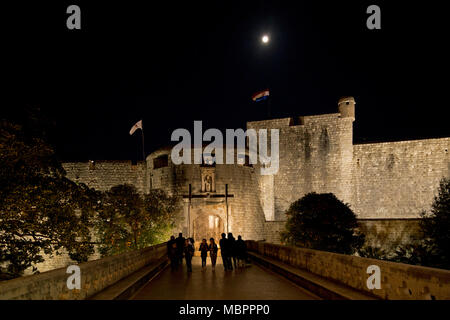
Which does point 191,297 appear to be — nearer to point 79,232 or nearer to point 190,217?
point 79,232

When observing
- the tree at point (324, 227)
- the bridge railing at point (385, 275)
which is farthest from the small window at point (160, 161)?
the bridge railing at point (385, 275)

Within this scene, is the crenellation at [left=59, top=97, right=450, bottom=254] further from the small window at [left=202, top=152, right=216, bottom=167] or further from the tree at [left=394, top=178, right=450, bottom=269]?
the tree at [left=394, top=178, right=450, bottom=269]

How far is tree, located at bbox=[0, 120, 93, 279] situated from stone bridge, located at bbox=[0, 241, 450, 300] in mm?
2080

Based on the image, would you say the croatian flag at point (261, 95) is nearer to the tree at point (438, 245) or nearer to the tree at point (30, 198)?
the tree at point (438, 245)

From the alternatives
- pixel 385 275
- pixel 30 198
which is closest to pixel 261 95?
pixel 30 198

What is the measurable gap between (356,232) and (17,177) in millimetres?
17461

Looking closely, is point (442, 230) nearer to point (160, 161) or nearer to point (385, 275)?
point (385, 275)

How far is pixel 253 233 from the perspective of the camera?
26.8 meters

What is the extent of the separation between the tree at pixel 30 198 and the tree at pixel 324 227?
11973 mm

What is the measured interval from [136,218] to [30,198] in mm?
12901

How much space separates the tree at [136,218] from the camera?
21938mm

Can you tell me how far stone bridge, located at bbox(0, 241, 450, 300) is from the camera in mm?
3986
